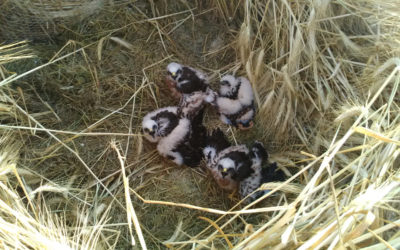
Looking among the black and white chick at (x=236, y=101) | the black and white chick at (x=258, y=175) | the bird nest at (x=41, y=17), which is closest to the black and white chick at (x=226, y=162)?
the black and white chick at (x=258, y=175)

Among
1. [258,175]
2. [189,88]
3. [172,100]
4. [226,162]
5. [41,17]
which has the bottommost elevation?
[258,175]

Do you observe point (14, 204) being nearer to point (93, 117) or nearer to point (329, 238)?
point (93, 117)

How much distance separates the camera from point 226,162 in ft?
7.76

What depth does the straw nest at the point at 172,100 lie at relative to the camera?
7.13 feet

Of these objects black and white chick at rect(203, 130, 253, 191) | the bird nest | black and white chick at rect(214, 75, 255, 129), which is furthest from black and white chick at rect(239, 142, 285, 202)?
the bird nest

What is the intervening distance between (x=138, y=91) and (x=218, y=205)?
955 millimetres

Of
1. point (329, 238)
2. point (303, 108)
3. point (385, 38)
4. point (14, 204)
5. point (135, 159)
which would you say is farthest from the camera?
point (135, 159)

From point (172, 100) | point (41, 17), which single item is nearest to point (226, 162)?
point (172, 100)

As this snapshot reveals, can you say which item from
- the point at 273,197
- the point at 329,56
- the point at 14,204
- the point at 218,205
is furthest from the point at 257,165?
the point at 14,204

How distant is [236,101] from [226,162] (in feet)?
1.43

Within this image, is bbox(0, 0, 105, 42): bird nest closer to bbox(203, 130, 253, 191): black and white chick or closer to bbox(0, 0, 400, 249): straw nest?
bbox(0, 0, 400, 249): straw nest

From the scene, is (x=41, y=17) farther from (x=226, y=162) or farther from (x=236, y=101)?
(x=226, y=162)

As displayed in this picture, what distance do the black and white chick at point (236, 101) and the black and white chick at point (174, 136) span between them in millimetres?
243

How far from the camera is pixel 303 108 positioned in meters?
2.46
